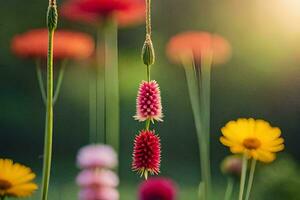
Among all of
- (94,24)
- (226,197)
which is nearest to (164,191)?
(226,197)

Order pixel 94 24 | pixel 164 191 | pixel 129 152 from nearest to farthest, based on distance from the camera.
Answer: pixel 164 191, pixel 94 24, pixel 129 152

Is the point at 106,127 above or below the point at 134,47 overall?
below

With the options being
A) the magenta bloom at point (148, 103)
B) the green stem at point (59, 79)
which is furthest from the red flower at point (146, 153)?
the green stem at point (59, 79)

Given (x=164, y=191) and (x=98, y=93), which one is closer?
(x=164, y=191)

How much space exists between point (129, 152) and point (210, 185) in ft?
0.66

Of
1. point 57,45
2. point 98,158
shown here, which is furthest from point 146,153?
point 57,45

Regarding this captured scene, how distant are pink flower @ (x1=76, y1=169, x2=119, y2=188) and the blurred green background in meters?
0.25

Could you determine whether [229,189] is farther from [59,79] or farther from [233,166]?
[59,79]

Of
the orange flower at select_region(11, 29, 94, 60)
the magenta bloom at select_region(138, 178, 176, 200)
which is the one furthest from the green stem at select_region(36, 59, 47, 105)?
the magenta bloom at select_region(138, 178, 176, 200)

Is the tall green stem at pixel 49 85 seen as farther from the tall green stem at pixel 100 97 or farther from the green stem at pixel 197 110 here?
the green stem at pixel 197 110

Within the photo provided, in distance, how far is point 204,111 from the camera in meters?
1.64

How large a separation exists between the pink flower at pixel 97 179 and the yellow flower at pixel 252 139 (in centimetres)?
25

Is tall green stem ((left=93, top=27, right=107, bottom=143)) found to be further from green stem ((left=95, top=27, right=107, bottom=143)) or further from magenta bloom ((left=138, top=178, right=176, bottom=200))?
magenta bloom ((left=138, top=178, right=176, bottom=200))

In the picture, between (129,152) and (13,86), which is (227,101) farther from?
(13,86)
